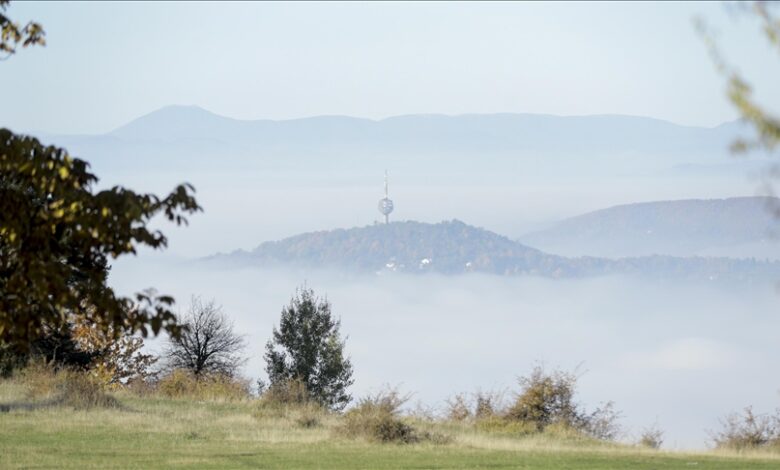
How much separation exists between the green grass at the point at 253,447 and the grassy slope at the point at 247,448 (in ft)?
0.07

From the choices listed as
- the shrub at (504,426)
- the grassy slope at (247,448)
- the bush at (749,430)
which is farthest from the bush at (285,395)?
the bush at (749,430)

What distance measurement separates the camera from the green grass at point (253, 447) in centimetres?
2347

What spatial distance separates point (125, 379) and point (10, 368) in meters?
27.6

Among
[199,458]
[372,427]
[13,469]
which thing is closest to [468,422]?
[372,427]

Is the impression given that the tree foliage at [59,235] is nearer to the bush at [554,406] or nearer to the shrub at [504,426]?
the shrub at [504,426]

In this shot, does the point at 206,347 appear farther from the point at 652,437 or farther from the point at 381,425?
the point at 381,425

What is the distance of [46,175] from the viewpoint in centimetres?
1065

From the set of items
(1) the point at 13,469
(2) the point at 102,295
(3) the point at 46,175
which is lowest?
(1) the point at 13,469

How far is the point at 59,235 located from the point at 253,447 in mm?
15717

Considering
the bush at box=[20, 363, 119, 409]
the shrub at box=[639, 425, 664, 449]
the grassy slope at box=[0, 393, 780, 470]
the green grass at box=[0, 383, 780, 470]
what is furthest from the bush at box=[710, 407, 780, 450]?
the bush at box=[20, 363, 119, 409]

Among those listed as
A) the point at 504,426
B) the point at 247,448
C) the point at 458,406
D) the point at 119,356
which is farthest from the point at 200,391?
the point at 119,356

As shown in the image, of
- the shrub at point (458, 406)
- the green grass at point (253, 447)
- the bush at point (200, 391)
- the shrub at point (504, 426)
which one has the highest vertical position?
the bush at point (200, 391)

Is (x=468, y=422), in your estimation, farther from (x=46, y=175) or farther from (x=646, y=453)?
(x=46, y=175)

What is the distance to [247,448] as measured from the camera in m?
25.8
